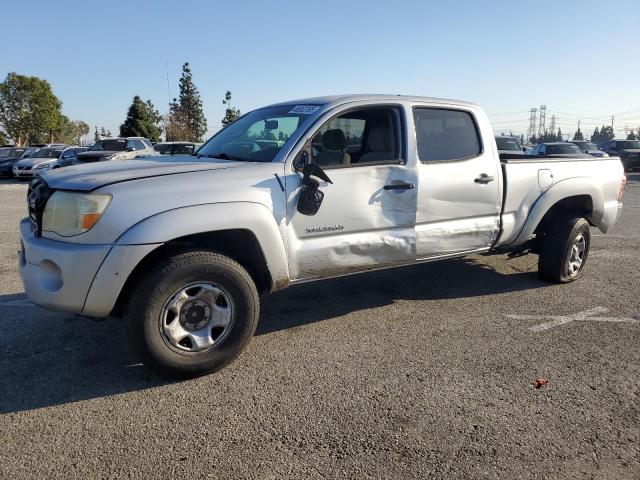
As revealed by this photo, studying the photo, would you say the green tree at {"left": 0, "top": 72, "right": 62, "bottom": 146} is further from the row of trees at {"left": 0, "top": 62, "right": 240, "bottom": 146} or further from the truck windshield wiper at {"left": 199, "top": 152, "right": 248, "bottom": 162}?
the truck windshield wiper at {"left": 199, "top": 152, "right": 248, "bottom": 162}

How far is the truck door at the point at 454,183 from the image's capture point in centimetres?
420

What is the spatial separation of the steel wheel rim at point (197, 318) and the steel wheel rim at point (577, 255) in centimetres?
383

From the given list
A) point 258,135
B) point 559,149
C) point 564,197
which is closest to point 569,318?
point 564,197

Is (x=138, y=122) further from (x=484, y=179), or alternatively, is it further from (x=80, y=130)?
(x=80, y=130)

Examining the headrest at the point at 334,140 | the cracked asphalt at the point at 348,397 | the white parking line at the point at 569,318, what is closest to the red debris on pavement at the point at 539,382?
the cracked asphalt at the point at 348,397

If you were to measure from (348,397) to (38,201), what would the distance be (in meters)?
2.33

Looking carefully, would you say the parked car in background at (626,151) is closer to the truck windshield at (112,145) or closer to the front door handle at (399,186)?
the truck windshield at (112,145)

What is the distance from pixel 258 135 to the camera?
4.18 metres

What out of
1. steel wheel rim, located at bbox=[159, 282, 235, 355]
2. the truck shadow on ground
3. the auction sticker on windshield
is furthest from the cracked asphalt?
the auction sticker on windshield

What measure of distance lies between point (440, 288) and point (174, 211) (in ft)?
10.4

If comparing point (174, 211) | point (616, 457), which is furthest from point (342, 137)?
point (616, 457)

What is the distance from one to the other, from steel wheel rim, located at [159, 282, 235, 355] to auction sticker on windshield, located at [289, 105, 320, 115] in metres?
1.57

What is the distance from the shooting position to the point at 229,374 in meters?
3.38

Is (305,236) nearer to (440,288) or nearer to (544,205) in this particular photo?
(440,288)
